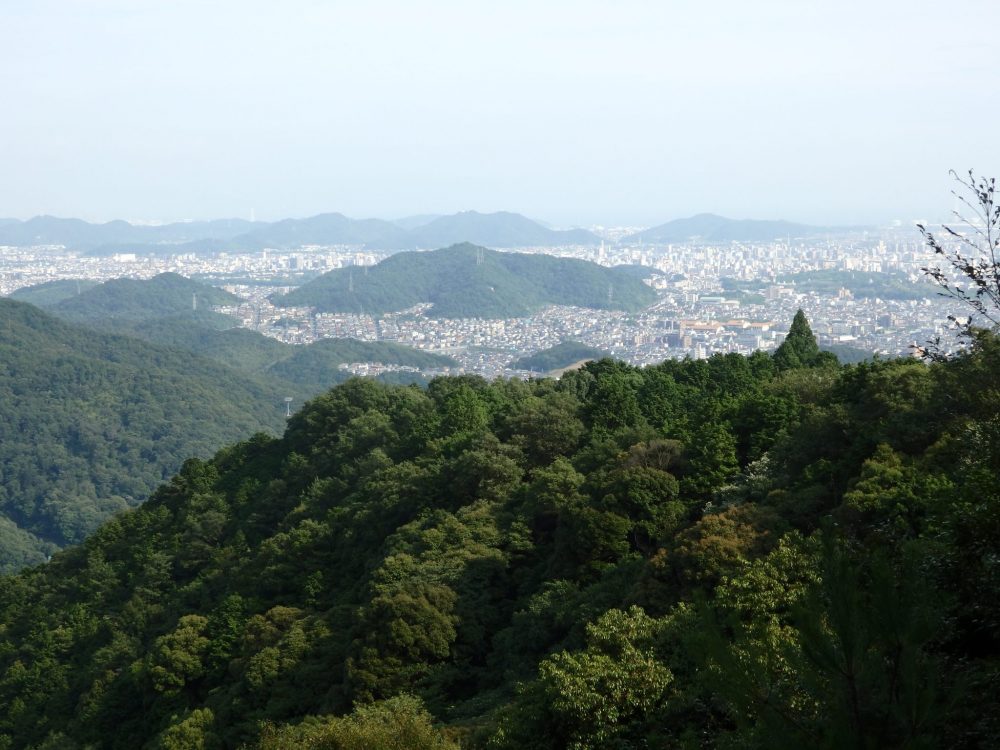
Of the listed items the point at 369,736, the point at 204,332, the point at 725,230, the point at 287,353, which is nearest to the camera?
the point at 369,736

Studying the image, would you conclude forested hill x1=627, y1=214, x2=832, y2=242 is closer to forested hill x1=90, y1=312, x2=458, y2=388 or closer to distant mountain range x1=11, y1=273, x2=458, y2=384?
distant mountain range x1=11, y1=273, x2=458, y2=384

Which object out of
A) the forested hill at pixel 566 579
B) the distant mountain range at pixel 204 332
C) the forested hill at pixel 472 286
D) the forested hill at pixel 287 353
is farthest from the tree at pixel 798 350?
the forested hill at pixel 472 286

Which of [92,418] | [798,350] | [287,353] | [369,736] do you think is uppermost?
[798,350]

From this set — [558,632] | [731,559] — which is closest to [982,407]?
[731,559]

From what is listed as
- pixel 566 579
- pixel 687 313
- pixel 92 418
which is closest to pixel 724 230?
pixel 687 313

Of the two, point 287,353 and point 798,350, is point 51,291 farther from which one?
point 798,350

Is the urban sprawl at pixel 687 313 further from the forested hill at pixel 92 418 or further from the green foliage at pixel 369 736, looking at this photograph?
the green foliage at pixel 369 736

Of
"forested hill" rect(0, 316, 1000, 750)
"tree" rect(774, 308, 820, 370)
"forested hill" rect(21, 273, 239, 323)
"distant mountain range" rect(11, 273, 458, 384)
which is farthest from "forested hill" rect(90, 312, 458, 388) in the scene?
"tree" rect(774, 308, 820, 370)

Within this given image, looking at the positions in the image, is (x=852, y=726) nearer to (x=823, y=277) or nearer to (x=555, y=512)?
(x=555, y=512)
